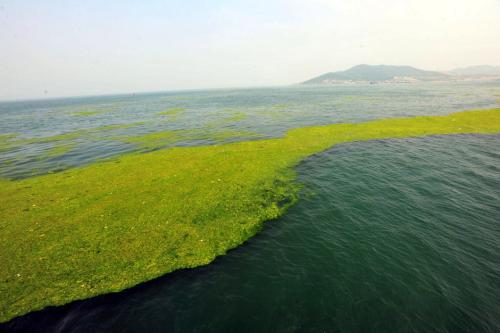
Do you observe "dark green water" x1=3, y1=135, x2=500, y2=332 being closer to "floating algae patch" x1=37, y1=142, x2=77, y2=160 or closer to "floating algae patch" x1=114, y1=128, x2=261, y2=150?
"floating algae patch" x1=114, y1=128, x2=261, y2=150

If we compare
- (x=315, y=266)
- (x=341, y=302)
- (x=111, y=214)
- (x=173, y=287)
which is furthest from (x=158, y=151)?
(x=341, y=302)

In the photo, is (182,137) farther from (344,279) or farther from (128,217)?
(344,279)

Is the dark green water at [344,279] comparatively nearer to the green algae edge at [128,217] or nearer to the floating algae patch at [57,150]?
the green algae edge at [128,217]

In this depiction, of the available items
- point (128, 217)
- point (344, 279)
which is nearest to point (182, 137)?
point (128, 217)

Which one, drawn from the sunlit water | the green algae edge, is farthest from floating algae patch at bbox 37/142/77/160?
the sunlit water

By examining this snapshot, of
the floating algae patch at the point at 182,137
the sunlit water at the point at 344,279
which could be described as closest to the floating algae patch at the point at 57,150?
the floating algae patch at the point at 182,137

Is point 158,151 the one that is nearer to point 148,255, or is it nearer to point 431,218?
point 148,255
